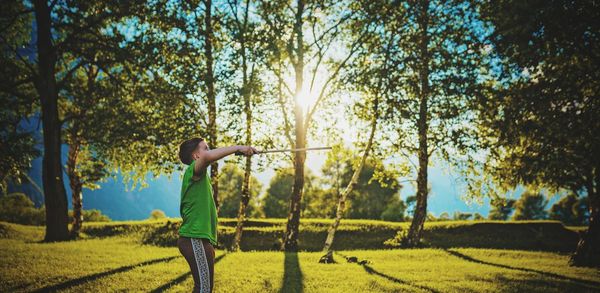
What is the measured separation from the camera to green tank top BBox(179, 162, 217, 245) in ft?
15.4

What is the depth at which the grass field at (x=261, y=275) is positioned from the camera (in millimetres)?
9133

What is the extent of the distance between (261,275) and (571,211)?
81039mm

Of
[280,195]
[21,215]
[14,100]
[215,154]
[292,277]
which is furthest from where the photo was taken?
[280,195]

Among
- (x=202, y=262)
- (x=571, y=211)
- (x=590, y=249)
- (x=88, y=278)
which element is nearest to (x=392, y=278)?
(x=202, y=262)

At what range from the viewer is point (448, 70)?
46.9ft

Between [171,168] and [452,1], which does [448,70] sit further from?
[171,168]

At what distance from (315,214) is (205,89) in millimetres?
48121

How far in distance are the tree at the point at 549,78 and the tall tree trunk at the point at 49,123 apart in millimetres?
21731

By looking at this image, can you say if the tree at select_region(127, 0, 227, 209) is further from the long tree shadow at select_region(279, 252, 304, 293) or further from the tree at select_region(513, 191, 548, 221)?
the tree at select_region(513, 191, 548, 221)

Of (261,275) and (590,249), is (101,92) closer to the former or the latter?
(261,275)

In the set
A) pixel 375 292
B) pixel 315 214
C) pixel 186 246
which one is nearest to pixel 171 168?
pixel 375 292

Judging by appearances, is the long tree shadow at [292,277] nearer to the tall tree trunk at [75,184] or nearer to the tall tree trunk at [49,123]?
the tall tree trunk at [49,123]

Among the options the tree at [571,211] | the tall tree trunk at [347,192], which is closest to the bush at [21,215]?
the tall tree trunk at [347,192]

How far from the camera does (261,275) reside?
1060cm
